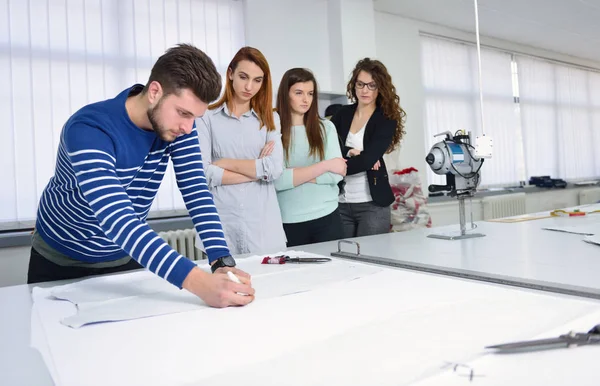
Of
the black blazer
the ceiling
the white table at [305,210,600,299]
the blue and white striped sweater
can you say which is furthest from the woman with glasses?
the ceiling

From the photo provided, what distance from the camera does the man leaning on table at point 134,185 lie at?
0.92 meters

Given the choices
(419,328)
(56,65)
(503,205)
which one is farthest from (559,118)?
(419,328)

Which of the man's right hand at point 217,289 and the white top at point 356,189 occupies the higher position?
the white top at point 356,189

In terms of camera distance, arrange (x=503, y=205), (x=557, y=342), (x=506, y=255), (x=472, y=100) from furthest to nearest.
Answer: (x=472, y=100)
(x=503, y=205)
(x=506, y=255)
(x=557, y=342)

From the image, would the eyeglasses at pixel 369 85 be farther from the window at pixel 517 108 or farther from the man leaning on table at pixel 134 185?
the window at pixel 517 108

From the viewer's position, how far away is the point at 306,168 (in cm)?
187

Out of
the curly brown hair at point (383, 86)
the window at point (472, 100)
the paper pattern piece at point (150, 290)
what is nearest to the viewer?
the paper pattern piece at point (150, 290)

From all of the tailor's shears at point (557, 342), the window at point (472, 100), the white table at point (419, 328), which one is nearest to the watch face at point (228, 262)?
the white table at point (419, 328)

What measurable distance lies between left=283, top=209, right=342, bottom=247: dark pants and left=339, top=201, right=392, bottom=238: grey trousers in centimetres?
17

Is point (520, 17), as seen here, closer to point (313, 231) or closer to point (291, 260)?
point (313, 231)

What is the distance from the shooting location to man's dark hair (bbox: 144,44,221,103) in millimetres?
1031

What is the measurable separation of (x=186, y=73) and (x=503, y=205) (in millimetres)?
4998

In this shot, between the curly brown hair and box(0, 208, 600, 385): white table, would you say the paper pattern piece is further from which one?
the curly brown hair

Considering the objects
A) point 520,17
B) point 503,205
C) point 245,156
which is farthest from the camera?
point 503,205
